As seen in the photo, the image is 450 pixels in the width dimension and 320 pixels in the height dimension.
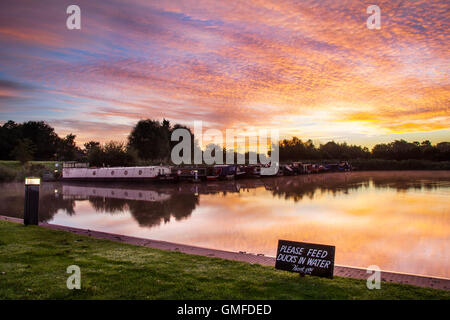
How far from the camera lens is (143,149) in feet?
229

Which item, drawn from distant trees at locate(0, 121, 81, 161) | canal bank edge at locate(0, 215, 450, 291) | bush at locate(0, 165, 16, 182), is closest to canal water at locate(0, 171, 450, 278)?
canal bank edge at locate(0, 215, 450, 291)

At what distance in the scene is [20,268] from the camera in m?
6.21

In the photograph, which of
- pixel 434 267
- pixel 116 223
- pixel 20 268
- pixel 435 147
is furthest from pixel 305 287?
pixel 435 147

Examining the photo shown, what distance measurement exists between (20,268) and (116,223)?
6777 mm

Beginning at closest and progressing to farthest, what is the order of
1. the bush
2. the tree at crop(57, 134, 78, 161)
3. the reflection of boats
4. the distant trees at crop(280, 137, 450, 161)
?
the reflection of boats
the bush
the distant trees at crop(280, 137, 450, 161)
the tree at crop(57, 134, 78, 161)

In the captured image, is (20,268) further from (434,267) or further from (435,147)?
(435,147)

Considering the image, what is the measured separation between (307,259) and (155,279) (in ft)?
8.15

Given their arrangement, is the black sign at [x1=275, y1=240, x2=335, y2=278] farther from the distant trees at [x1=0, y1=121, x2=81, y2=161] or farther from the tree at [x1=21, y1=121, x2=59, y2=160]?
the tree at [x1=21, y1=121, x2=59, y2=160]

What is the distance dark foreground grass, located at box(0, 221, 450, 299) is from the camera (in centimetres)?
508

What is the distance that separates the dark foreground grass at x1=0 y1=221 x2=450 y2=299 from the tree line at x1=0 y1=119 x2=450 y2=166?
4221 cm

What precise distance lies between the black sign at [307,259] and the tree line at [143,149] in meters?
44.4

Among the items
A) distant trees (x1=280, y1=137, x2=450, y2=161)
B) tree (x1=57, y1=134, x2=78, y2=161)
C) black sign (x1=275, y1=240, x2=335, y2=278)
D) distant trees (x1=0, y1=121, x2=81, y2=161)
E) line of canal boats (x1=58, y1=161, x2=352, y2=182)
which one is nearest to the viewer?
black sign (x1=275, y1=240, x2=335, y2=278)
